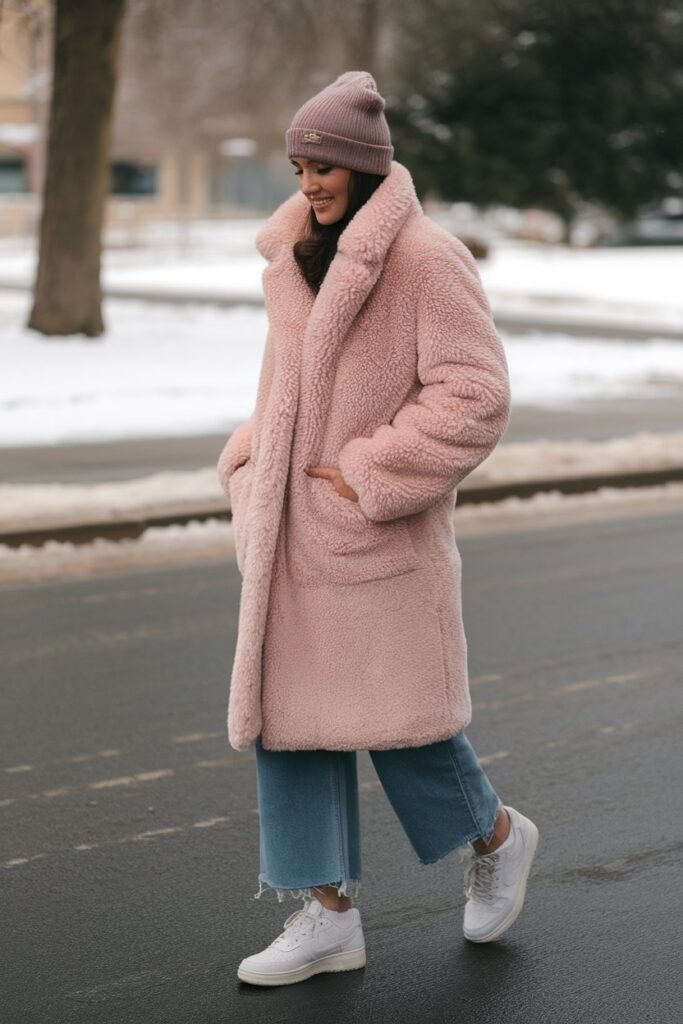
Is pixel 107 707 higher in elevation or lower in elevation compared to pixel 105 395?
higher

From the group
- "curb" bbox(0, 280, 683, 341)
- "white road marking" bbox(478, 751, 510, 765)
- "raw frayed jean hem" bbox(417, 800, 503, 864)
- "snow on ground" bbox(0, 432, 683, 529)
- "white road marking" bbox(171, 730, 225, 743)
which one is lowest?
"curb" bbox(0, 280, 683, 341)

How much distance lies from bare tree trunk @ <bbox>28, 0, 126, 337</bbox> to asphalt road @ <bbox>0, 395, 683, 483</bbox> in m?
6.26

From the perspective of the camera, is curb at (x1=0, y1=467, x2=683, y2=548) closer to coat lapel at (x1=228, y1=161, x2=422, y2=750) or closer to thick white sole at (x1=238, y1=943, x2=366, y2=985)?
thick white sole at (x1=238, y1=943, x2=366, y2=985)

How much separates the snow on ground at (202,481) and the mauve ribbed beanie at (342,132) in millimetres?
5894

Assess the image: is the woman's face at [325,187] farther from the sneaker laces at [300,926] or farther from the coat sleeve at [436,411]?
the sneaker laces at [300,926]

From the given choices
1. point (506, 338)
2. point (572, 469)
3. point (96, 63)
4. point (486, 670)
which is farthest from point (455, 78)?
point (486, 670)

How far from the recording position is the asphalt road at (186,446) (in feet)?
38.4

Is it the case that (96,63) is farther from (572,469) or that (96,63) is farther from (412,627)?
(412,627)

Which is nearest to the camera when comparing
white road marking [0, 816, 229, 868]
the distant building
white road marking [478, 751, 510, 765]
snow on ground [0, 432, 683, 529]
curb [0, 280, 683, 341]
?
white road marking [0, 816, 229, 868]

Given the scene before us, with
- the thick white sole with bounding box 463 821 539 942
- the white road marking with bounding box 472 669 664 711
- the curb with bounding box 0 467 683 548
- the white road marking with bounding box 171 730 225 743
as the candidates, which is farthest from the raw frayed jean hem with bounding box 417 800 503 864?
the curb with bounding box 0 467 683 548

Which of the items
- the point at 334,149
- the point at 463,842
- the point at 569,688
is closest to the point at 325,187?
the point at 334,149

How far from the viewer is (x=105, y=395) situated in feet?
51.8

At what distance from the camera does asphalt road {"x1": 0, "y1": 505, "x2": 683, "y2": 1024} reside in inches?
159

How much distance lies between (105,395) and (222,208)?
49584 millimetres
